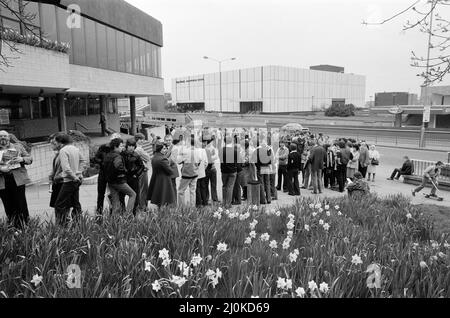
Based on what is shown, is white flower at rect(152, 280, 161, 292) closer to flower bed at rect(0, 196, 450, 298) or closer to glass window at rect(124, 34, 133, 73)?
flower bed at rect(0, 196, 450, 298)

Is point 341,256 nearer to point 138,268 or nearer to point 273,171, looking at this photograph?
point 138,268

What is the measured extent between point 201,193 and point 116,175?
281 centimetres

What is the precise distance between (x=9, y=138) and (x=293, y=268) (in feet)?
17.4

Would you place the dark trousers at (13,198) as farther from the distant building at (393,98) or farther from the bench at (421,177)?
the distant building at (393,98)

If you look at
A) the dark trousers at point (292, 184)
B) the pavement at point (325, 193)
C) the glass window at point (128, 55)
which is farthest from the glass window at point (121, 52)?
the dark trousers at point (292, 184)

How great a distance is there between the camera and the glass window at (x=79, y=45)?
1966 centimetres

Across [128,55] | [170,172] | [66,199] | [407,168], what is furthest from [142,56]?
[66,199]

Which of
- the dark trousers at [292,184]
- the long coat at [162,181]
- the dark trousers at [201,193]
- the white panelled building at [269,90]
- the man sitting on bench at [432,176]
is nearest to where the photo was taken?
the long coat at [162,181]

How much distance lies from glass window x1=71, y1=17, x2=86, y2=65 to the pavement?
1023 cm

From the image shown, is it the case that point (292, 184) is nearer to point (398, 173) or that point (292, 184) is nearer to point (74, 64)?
point (398, 173)

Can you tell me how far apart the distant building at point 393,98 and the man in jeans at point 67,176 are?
89.2 metres

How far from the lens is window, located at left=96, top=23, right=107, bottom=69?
879 inches
